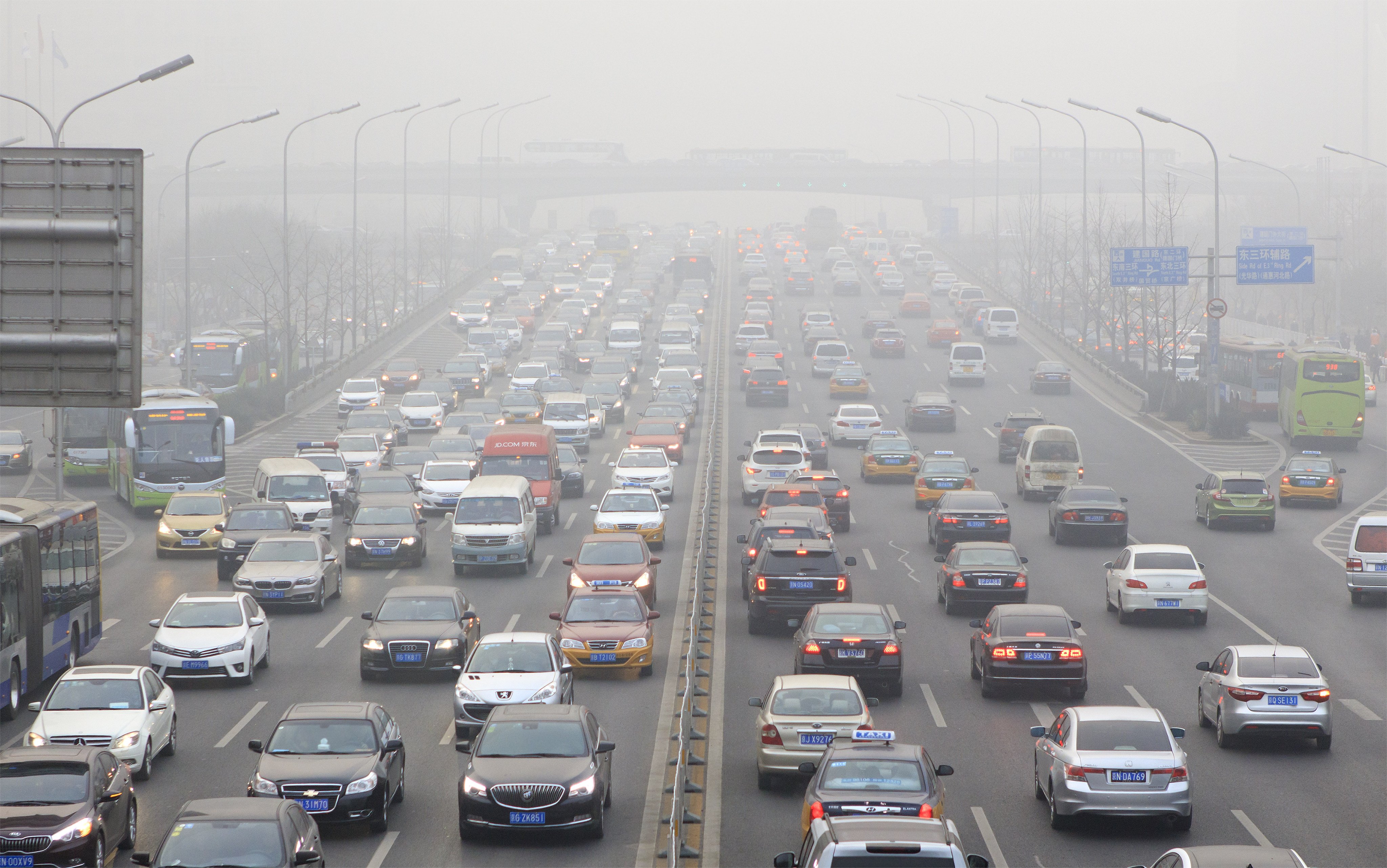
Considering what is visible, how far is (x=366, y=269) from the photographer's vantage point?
99562 mm

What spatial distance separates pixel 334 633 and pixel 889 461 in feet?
69.6

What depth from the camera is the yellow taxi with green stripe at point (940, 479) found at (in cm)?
4075

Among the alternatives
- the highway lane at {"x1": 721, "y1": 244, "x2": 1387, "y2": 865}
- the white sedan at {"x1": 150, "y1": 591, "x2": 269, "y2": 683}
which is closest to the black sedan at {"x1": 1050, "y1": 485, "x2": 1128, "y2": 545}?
the highway lane at {"x1": 721, "y1": 244, "x2": 1387, "y2": 865}

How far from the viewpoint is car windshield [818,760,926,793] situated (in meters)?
15.1

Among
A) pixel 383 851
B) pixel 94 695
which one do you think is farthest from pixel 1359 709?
pixel 94 695

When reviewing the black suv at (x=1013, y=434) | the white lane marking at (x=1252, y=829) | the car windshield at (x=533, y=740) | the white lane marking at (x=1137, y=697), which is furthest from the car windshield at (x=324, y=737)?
the black suv at (x=1013, y=434)

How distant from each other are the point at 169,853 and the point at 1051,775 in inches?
339

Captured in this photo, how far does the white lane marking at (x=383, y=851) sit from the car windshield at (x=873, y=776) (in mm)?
4212

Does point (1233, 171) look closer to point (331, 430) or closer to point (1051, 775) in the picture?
point (331, 430)

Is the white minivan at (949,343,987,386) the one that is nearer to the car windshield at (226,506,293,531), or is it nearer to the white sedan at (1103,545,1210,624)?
the car windshield at (226,506,293,531)

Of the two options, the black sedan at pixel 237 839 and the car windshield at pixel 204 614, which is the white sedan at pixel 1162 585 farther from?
the black sedan at pixel 237 839

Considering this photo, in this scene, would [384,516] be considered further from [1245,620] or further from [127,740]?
[1245,620]

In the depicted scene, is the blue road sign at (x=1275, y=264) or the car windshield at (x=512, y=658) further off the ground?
the blue road sign at (x=1275, y=264)

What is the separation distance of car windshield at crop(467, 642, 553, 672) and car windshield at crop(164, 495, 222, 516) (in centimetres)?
1705
